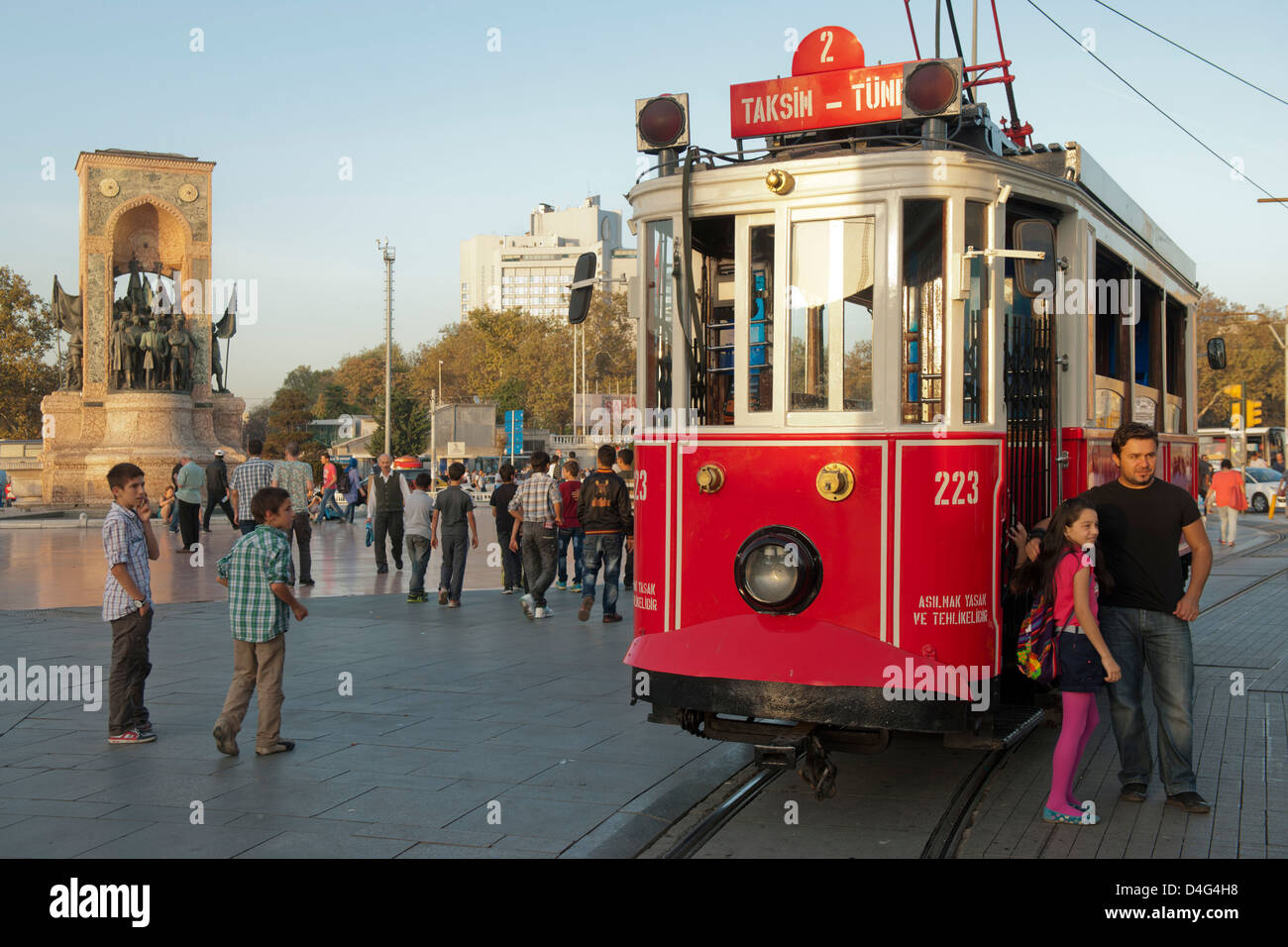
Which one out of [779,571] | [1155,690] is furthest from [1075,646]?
[779,571]

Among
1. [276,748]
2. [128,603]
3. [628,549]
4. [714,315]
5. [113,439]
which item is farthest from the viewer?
[113,439]

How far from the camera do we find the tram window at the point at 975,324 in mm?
5902

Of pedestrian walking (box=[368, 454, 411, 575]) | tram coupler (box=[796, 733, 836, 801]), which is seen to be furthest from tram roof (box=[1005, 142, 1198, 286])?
pedestrian walking (box=[368, 454, 411, 575])

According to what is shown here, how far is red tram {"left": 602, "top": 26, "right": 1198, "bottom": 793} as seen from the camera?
5711 mm

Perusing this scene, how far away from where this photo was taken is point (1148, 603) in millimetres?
6020

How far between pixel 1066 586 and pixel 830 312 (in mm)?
1709

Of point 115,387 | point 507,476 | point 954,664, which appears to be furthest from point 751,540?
point 115,387

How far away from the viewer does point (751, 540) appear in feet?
19.2

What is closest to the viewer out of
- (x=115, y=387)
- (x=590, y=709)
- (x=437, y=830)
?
(x=437, y=830)

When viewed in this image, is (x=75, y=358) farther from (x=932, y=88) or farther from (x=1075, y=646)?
(x=1075, y=646)

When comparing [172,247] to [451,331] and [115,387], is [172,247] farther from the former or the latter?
[451,331]

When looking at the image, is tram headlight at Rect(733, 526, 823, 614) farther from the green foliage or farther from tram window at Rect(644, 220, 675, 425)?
the green foliage

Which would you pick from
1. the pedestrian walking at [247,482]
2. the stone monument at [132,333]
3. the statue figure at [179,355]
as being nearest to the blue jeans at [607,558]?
the pedestrian walking at [247,482]
